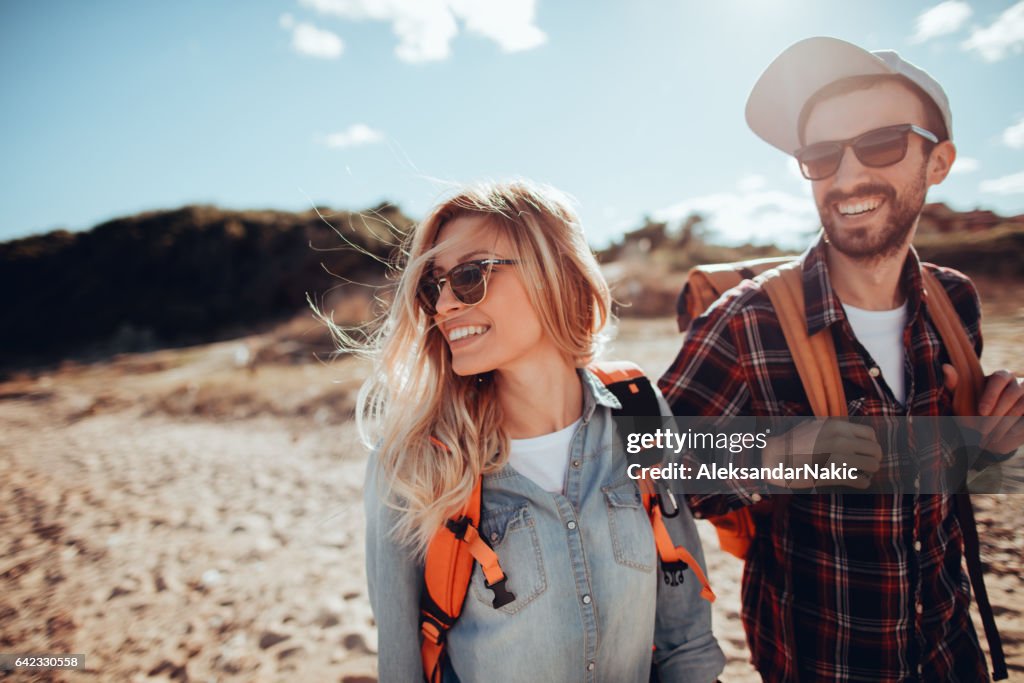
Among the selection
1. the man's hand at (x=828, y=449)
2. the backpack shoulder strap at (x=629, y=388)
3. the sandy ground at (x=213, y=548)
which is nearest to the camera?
the man's hand at (x=828, y=449)

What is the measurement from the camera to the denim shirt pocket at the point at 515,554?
4.78 ft

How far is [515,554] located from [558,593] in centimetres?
18

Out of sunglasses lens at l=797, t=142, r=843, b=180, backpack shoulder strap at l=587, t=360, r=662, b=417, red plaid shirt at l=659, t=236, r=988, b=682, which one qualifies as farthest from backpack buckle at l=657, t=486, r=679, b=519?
sunglasses lens at l=797, t=142, r=843, b=180

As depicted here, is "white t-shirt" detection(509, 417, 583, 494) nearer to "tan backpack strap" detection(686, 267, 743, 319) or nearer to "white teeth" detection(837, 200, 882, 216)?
"tan backpack strap" detection(686, 267, 743, 319)

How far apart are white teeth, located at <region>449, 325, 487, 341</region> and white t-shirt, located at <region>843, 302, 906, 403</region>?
1.41m

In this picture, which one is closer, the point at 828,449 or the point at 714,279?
the point at 828,449

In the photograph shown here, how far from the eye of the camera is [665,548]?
1.64 meters

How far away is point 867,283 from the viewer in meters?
1.78

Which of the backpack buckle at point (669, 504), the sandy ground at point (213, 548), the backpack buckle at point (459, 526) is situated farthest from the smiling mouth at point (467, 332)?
the sandy ground at point (213, 548)

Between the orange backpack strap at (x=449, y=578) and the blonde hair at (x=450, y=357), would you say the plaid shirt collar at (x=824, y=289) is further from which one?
the orange backpack strap at (x=449, y=578)

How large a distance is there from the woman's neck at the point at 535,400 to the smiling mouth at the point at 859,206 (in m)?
1.23

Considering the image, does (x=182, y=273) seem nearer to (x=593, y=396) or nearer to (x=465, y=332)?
(x=465, y=332)

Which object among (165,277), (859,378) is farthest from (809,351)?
(165,277)

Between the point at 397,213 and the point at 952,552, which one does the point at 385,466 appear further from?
the point at 397,213
